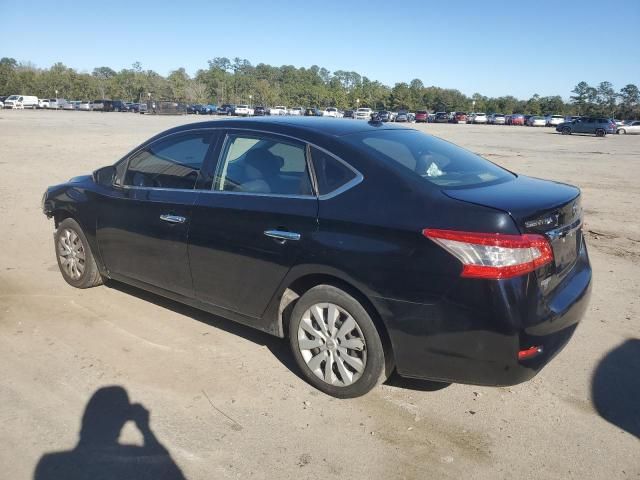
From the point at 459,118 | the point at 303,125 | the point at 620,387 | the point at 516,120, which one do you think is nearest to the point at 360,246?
the point at 303,125

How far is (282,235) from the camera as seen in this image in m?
3.39

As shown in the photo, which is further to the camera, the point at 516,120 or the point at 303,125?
the point at 516,120

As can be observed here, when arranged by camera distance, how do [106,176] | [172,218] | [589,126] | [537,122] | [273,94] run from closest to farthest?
[172,218]
[106,176]
[589,126]
[537,122]
[273,94]

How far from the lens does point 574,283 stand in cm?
324

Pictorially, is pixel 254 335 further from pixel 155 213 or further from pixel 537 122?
pixel 537 122

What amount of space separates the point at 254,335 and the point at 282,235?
1.29m

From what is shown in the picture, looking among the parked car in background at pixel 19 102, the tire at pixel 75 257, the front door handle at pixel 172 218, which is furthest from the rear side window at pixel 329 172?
the parked car in background at pixel 19 102

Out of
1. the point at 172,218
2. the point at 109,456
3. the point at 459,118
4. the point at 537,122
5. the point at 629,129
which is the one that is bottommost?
the point at 109,456

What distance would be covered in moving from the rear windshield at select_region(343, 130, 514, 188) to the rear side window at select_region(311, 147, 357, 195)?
0.61 feet

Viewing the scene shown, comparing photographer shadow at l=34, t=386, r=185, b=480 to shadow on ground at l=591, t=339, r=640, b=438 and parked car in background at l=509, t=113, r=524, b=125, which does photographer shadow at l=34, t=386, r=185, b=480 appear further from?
parked car in background at l=509, t=113, r=524, b=125

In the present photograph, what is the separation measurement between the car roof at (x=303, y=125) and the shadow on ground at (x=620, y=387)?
7.83 ft

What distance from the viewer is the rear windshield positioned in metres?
3.32

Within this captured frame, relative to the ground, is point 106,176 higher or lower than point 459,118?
lower

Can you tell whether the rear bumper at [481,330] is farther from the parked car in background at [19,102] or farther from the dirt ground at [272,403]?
the parked car in background at [19,102]
